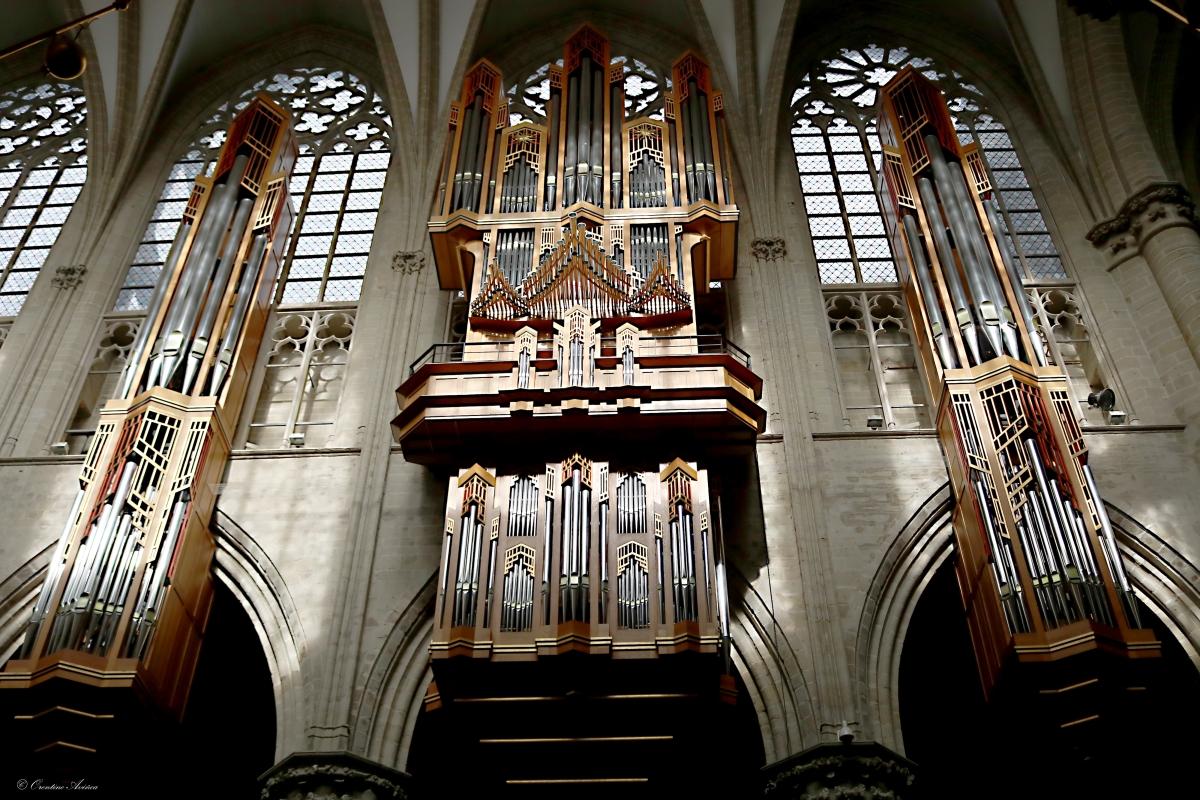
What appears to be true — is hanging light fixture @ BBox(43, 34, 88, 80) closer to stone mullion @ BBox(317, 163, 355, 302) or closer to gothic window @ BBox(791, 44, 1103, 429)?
stone mullion @ BBox(317, 163, 355, 302)

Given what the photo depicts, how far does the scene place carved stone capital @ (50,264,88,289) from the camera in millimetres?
16328

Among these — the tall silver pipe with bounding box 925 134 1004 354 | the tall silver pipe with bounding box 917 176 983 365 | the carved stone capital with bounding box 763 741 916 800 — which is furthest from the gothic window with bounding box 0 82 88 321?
the tall silver pipe with bounding box 925 134 1004 354

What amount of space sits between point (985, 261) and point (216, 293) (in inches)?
359

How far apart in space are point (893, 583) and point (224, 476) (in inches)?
298

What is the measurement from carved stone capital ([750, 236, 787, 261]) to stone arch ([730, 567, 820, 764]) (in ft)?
16.3

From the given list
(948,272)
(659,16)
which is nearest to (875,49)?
(659,16)

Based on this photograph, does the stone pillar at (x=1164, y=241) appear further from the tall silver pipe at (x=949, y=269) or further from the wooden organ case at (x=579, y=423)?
the wooden organ case at (x=579, y=423)

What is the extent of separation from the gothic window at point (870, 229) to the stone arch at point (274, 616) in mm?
6706

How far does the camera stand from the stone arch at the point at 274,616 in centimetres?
1198

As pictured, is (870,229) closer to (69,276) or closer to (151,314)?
(151,314)

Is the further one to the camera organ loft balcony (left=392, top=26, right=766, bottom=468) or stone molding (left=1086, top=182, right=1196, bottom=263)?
stone molding (left=1086, top=182, right=1196, bottom=263)

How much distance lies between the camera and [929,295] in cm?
1398

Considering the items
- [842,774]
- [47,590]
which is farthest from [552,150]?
[842,774]

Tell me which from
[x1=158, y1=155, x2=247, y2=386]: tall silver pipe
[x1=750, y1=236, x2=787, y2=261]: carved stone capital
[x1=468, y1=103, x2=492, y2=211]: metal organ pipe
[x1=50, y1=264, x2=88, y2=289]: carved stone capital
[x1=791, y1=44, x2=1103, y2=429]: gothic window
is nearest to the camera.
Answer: [x1=158, y1=155, x2=247, y2=386]: tall silver pipe
